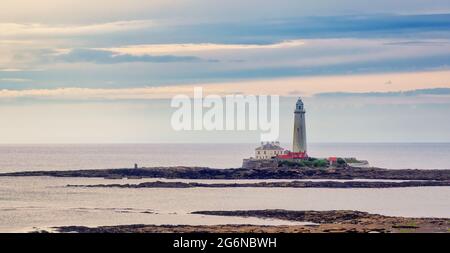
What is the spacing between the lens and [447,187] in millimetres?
71250

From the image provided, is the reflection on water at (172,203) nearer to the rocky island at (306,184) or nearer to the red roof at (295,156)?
the rocky island at (306,184)

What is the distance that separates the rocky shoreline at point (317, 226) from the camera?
109 ft

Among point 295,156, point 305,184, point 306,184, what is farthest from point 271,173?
point 306,184

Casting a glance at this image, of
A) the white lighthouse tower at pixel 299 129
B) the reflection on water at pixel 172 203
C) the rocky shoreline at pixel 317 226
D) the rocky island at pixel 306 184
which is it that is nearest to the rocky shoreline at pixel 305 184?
the rocky island at pixel 306 184

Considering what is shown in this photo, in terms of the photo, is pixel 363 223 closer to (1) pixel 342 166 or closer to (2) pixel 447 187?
(2) pixel 447 187

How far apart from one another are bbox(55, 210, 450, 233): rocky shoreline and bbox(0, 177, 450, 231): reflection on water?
218 cm

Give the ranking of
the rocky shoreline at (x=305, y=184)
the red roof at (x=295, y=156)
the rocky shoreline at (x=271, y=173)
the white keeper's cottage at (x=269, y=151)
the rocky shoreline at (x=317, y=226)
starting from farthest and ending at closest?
the white keeper's cottage at (x=269, y=151) → the red roof at (x=295, y=156) → the rocky shoreline at (x=271, y=173) → the rocky shoreline at (x=305, y=184) → the rocky shoreline at (x=317, y=226)

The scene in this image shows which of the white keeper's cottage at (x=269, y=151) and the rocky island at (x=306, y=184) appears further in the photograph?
the white keeper's cottage at (x=269, y=151)

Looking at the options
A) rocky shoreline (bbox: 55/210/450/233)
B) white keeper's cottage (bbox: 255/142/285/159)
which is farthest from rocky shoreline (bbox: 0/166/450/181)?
rocky shoreline (bbox: 55/210/450/233)

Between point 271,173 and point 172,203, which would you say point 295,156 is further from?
point 172,203

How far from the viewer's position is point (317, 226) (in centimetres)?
3688

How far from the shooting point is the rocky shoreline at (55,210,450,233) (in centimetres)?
3334

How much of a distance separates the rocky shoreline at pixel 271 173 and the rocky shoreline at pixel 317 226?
107 feet
